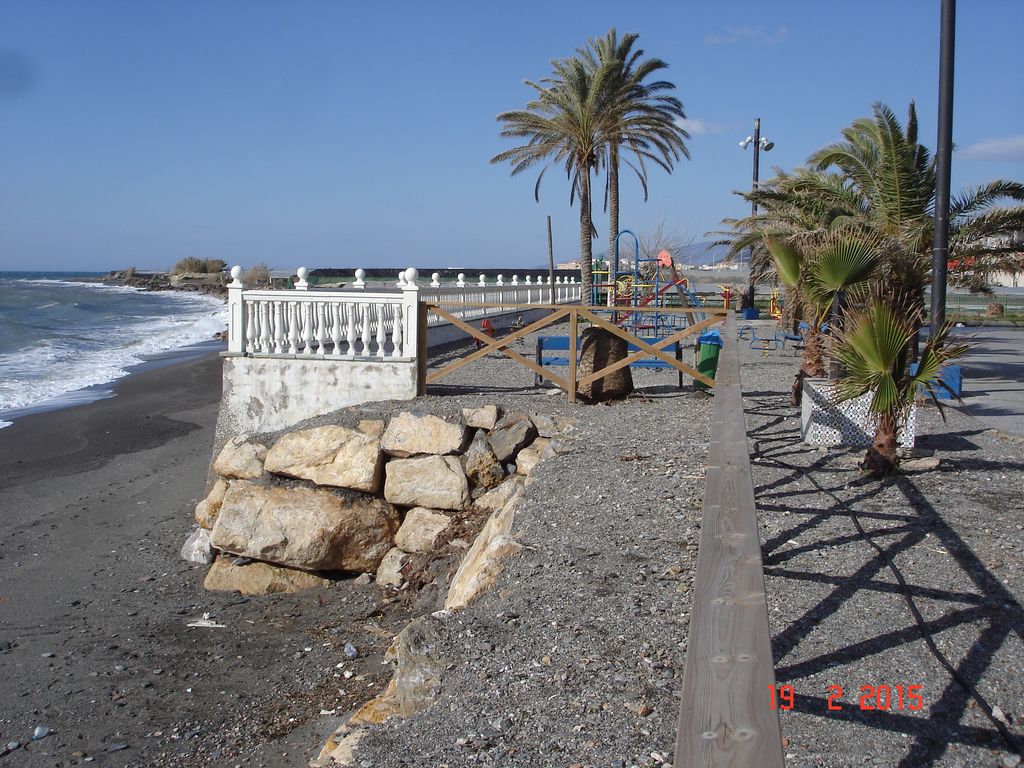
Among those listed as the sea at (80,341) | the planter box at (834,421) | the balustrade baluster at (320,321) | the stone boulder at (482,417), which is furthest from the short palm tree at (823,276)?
the sea at (80,341)

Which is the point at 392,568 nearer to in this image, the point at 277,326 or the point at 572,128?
the point at 277,326

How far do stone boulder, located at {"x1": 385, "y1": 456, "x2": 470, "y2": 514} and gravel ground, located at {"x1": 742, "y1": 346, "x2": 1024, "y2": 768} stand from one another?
10.4 feet

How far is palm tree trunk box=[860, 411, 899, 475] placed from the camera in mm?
7621

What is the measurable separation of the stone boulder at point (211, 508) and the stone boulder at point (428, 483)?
2164mm

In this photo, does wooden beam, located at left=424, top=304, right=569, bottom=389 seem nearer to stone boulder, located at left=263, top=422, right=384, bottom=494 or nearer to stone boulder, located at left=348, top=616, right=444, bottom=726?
stone boulder, located at left=263, top=422, right=384, bottom=494

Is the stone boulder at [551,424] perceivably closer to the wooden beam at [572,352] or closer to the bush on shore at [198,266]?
the wooden beam at [572,352]

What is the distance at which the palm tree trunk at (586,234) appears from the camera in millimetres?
25266

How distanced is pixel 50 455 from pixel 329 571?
31.1 feet

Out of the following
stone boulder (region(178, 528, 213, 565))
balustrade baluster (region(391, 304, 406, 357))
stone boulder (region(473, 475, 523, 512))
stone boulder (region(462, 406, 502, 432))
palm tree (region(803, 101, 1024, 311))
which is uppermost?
palm tree (region(803, 101, 1024, 311))

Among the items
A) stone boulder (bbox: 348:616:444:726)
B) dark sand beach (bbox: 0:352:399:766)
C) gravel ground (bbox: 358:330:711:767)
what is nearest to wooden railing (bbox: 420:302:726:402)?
gravel ground (bbox: 358:330:711:767)

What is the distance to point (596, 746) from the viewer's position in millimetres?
3373

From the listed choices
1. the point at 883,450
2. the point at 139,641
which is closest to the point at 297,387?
the point at 139,641

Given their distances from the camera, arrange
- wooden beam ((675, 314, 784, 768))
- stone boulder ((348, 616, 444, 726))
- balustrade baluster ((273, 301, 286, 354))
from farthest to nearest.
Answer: balustrade baluster ((273, 301, 286, 354)) → stone boulder ((348, 616, 444, 726)) → wooden beam ((675, 314, 784, 768))

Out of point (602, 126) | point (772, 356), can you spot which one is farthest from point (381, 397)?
point (602, 126)
